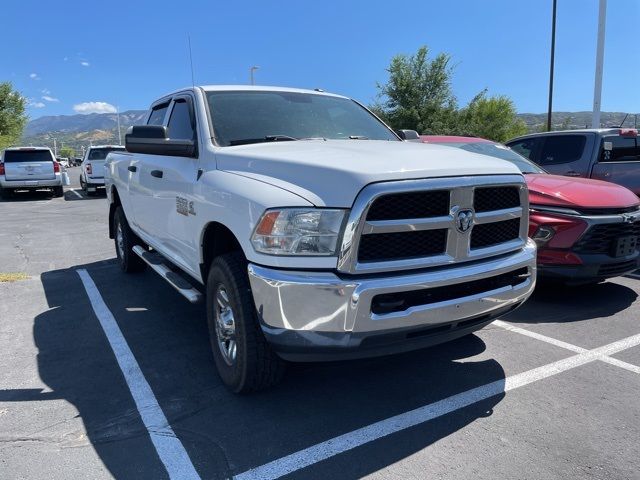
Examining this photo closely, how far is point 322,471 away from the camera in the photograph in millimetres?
2516

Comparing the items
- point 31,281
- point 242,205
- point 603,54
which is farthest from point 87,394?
point 603,54

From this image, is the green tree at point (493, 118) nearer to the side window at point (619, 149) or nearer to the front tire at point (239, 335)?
the side window at point (619, 149)

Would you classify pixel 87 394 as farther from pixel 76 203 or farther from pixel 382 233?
pixel 76 203

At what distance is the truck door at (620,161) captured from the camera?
7126 mm

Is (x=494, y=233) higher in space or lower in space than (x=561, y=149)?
lower

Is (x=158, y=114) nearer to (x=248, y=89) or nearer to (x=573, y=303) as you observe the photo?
(x=248, y=89)

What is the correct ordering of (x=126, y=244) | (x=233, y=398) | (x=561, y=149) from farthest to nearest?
(x=561, y=149)
(x=126, y=244)
(x=233, y=398)

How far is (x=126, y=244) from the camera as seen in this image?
6391mm

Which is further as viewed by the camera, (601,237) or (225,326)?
(601,237)

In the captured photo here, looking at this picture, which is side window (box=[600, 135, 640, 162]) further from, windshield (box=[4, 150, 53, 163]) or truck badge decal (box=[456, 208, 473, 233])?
windshield (box=[4, 150, 53, 163])

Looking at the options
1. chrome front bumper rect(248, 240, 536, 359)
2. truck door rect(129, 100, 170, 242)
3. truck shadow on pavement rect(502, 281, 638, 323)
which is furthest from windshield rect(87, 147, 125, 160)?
chrome front bumper rect(248, 240, 536, 359)

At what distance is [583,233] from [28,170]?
59.9ft

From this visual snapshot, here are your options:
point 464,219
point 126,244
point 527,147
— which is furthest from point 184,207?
point 527,147

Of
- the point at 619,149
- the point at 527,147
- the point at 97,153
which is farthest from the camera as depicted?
the point at 97,153
